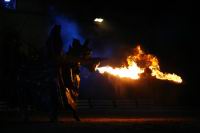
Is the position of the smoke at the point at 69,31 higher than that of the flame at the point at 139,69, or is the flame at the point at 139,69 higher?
the smoke at the point at 69,31

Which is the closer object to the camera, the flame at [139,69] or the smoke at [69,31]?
the flame at [139,69]

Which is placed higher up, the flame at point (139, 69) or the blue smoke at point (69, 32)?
the blue smoke at point (69, 32)

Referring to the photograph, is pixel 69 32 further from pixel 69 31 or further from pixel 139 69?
pixel 139 69

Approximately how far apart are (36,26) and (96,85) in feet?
25.5

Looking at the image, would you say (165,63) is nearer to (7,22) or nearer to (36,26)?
(36,26)

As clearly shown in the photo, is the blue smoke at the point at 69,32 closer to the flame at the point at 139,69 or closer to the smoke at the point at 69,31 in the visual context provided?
the smoke at the point at 69,31

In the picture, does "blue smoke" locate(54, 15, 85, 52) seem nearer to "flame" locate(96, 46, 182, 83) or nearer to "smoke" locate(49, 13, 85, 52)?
"smoke" locate(49, 13, 85, 52)

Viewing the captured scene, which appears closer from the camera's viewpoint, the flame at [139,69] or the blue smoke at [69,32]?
the flame at [139,69]

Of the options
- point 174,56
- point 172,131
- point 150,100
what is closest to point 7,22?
point 150,100

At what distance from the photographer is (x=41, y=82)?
24766 millimetres

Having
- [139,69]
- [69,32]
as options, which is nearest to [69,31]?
[69,32]

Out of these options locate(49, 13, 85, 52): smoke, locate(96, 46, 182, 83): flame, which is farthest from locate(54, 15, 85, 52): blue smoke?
locate(96, 46, 182, 83): flame

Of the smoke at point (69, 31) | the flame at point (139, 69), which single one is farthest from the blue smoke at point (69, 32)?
the flame at point (139, 69)

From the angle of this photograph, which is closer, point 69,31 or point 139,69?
point 139,69
